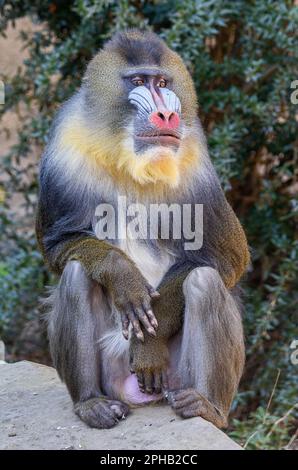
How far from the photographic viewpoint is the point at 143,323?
3.90m

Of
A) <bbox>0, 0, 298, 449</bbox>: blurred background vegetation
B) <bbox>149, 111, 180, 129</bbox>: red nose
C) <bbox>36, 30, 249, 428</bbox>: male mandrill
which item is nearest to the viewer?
<bbox>149, 111, 180, 129</bbox>: red nose

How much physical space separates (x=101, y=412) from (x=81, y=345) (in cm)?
28

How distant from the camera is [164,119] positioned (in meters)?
3.81

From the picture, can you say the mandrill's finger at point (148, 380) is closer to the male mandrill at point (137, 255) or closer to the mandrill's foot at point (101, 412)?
the male mandrill at point (137, 255)

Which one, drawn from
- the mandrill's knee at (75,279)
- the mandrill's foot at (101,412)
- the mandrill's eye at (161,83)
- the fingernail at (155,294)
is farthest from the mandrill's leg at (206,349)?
the mandrill's eye at (161,83)

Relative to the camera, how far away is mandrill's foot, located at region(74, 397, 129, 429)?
3.95 metres

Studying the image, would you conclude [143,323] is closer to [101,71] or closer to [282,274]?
[101,71]

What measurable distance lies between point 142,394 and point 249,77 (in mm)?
2565

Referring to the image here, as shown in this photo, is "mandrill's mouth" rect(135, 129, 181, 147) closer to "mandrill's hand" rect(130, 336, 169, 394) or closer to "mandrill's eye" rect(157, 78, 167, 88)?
"mandrill's eye" rect(157, 78, 167, 88)

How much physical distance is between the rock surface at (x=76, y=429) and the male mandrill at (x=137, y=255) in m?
0.07

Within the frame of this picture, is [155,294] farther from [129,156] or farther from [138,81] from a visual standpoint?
[138,81]

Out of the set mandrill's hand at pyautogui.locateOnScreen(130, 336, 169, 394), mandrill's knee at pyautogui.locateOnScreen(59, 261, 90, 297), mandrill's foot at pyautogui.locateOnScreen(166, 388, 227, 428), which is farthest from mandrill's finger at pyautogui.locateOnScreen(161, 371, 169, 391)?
mandrill's knee at pyautogui.locateOnScreen(59, 261, 90, 297)

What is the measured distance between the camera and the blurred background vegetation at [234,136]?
6.00 m

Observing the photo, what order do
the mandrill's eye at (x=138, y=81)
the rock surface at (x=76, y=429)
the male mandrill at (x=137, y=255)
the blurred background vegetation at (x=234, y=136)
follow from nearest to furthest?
the rock surface at (x=76, y=429) → the male mandrill at (x=137, y=255) → the mandrill's eye at (x=138, y=81) → the blurred background vegetation at (x=234, y=136)
